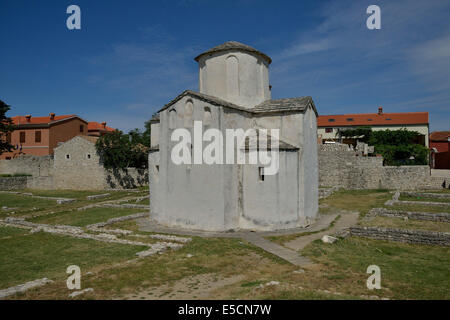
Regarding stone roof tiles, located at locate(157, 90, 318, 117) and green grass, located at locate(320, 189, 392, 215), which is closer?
stone roof tiles, located at locate(157, 90, 318, 117)

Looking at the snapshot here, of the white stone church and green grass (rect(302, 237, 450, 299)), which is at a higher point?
the white stone church

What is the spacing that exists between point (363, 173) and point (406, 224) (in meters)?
15.9

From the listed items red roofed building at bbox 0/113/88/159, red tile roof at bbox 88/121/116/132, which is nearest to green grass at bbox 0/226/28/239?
red roofed building at bbox 0/113/88/159

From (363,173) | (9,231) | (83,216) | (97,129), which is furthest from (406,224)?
(97,129)

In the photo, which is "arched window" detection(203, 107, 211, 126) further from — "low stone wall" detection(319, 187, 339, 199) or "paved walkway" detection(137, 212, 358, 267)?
"low stone wall" detection(319, 187, 339, 199)

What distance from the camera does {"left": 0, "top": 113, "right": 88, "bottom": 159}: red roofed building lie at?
41.2 m

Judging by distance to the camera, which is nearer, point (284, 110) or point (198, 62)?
point (284, 110)

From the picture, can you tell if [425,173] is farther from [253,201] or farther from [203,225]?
A: [203,225]

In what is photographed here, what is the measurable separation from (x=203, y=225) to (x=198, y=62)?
8985mm

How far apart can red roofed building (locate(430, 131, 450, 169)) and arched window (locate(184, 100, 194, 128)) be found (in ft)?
125

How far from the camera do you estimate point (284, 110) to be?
45.1 feet

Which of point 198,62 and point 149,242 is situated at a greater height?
point 198,62

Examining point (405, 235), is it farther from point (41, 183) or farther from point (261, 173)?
point (41, 183)
